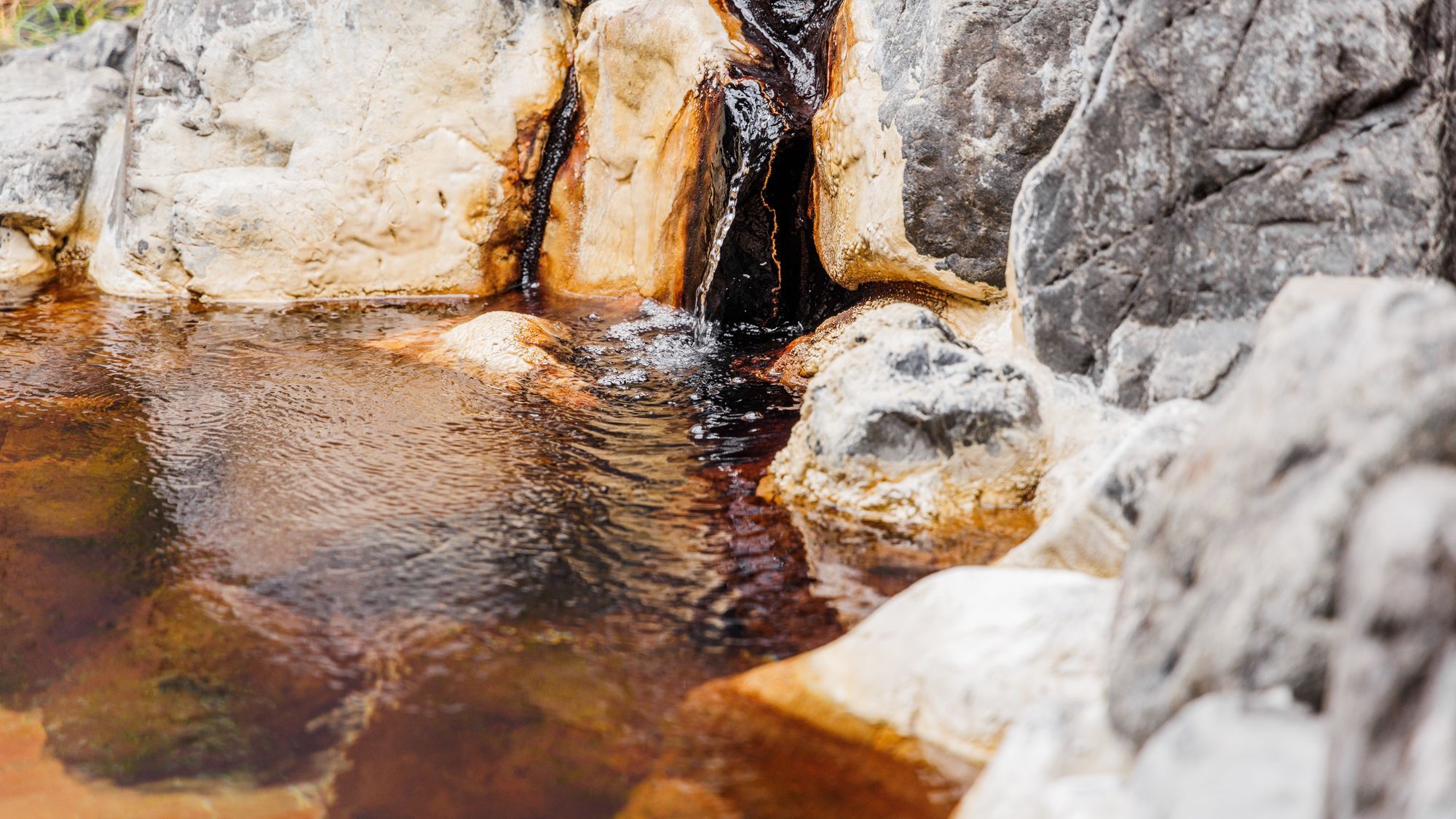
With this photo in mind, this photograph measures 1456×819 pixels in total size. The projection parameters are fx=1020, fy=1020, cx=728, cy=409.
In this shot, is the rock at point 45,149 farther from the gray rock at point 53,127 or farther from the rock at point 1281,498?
the rock at point 1281,498

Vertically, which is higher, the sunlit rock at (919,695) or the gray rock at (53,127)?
the gray rock at (53,127)

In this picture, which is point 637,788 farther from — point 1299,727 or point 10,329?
point 10,329

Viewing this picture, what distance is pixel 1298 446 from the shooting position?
188cm

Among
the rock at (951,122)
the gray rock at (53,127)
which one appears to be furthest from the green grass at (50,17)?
the rock at (951,122)

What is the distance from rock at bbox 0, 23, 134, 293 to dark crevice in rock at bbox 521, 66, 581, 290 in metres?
3.62

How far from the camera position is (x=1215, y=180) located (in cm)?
366

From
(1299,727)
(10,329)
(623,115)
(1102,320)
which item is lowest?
(10,329)

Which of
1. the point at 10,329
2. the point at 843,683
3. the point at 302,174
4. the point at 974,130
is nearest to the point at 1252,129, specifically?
the point at 974,130

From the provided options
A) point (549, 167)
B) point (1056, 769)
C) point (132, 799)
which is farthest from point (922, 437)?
point (549, 167)

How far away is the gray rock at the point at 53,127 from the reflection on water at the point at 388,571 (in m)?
2.71

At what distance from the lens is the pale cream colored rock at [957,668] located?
2441 mm

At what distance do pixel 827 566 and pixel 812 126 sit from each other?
3.45m

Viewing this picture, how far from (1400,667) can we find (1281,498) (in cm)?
48

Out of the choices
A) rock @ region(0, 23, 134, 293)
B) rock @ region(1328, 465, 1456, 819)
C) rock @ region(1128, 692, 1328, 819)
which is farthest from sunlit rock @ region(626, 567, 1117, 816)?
rock @ region(0, 23, 134, 293)
